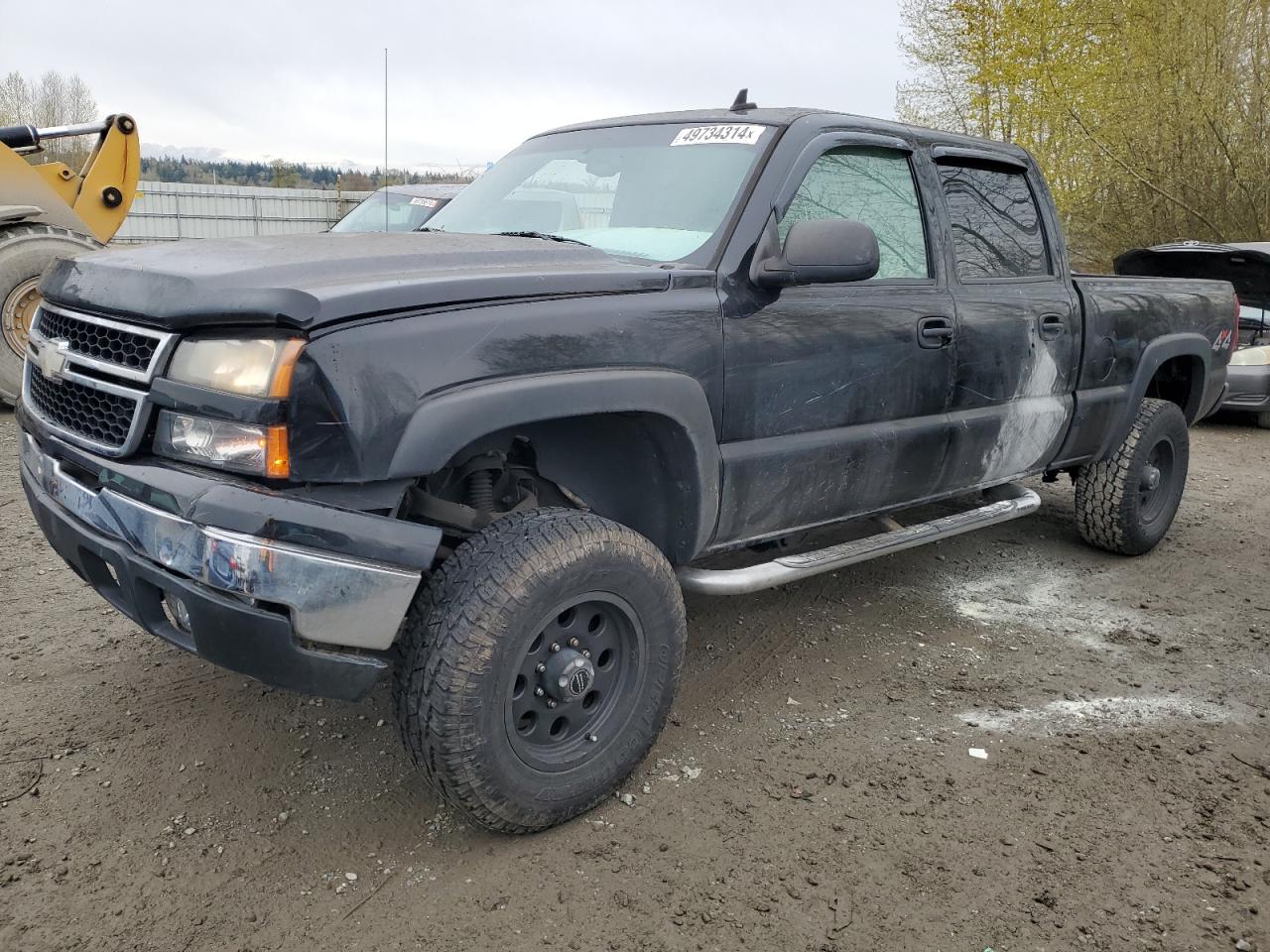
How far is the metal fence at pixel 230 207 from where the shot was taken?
2377 cm

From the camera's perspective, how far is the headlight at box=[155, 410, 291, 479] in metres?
2.18

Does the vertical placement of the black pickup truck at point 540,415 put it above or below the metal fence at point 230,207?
below

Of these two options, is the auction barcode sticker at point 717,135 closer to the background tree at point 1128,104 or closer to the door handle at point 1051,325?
the door handle at point 1051,325

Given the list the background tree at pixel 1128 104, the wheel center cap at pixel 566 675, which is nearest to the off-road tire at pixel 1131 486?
the wheel center cap at pixel 566 675

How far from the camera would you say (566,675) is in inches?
102

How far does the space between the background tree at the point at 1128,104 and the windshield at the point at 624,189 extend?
553 inches

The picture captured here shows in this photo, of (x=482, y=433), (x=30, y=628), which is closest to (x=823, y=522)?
(x=482, y=433)

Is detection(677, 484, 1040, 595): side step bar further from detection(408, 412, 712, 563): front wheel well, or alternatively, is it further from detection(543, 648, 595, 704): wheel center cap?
Answer: detection(543, 648, 595, 704): wheel center cap

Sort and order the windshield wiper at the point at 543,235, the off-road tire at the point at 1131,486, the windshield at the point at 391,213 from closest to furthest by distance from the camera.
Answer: the windshield wiper at the point at 543,235 → the off-road tire at the point at 1131,486 → the windshield at the point at 391,213

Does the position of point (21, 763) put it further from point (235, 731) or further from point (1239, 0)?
point (1239, 0)

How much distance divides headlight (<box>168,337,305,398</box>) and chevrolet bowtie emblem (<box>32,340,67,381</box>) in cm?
54

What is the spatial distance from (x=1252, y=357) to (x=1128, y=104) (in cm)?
854

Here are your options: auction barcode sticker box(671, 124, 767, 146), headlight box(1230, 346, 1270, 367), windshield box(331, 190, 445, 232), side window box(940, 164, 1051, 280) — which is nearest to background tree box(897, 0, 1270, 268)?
headlight box(1230, 346, 1270, 367)

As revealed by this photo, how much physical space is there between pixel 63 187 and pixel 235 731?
25.6ft
